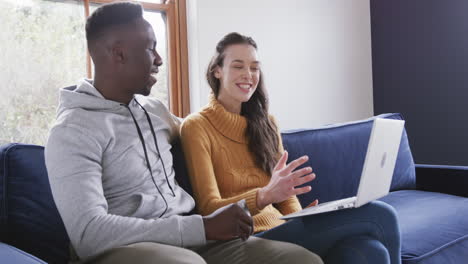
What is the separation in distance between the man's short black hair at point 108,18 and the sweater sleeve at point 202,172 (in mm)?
453

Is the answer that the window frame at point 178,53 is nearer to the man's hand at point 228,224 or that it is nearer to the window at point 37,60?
the window at point 37,60

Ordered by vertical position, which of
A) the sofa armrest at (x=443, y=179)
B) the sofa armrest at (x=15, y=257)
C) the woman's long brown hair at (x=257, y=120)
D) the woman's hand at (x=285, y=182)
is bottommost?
the sofa armrest at (x=443, y=179)

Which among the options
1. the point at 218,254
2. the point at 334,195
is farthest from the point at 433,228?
the point at 218,254

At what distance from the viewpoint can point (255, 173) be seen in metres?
1.72

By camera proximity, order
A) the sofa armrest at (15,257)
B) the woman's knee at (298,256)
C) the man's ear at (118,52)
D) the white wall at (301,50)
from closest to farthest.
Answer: the sofa armrest at (15,257)
the woman's knee at (298,256)
the man's ear at (118,52)
the white wall at (301,50)

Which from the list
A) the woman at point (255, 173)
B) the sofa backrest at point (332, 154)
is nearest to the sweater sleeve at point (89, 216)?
the woman at point (255, 173)

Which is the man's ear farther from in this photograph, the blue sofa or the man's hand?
the man's hand

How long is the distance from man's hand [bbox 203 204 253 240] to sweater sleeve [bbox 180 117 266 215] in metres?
0.32

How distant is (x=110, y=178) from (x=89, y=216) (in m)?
0.20

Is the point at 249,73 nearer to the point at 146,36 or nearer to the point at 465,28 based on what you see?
the point at 146,36

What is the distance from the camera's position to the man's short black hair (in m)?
1.35

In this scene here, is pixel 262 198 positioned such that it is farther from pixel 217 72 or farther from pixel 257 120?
pixel 217 72

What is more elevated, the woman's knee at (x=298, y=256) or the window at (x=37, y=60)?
the window at (x=37, y=60)

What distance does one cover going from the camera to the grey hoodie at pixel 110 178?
1087 millimetres
